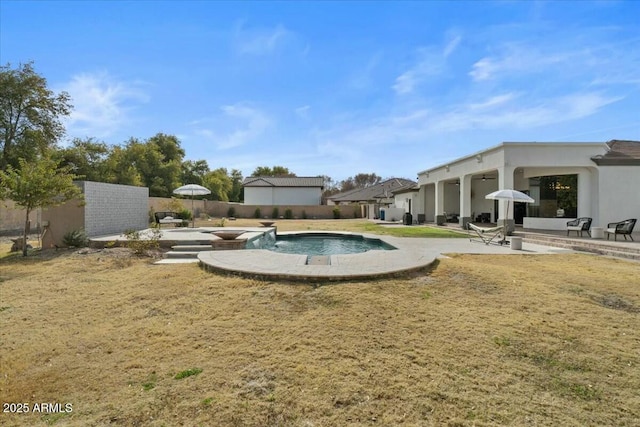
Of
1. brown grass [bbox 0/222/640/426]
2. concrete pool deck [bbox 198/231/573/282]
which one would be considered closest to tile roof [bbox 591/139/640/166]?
brown grass [bbox 0/222/640/426]

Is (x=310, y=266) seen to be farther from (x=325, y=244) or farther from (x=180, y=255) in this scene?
(x=325, y=244)

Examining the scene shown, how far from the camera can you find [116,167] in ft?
114

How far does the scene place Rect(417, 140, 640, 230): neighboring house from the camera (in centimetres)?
1525

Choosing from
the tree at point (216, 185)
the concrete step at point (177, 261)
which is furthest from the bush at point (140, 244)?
the tree at point (216, 185)

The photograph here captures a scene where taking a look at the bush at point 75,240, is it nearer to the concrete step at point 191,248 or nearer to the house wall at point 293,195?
the concrete step at point 191,248

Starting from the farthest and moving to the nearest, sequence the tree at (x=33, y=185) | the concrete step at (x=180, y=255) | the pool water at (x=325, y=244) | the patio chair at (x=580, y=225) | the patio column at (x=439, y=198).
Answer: the patio column at (x=439, y=198) < the patio chair at (x=580, y=225) < the pool water at (x=325, y=244) < the concrete step at (x=180, y=255) < the tree at (x=33, y=185)

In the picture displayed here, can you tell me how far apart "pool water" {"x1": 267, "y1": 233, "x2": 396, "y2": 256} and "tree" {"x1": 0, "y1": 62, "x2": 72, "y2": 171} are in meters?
19.1

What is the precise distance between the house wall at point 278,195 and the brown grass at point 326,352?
41433 millimetres

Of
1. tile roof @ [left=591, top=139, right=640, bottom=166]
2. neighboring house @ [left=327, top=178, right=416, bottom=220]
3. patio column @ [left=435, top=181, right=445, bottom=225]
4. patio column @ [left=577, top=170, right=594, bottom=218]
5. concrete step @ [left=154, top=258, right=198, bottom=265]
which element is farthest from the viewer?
neighboring house @ [left=327, top=178, right=416, bottom=220]

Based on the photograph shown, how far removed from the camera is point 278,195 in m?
48.1

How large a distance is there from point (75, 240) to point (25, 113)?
1821 cm

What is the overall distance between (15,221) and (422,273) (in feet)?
64.5

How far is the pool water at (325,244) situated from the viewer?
12.5 meters

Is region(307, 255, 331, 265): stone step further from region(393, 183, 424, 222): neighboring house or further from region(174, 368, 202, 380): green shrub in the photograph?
region(393, 183, 424, 222): neighboring house
